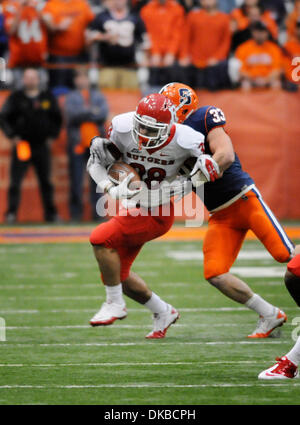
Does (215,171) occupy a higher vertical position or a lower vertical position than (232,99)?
higher

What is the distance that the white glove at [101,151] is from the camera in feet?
16.3

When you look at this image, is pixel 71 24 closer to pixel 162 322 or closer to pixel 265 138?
pixel 265 138

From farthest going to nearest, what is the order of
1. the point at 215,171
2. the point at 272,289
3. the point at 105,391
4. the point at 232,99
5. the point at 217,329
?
1. the point at 232,99
2. the point at 272,289
3. the point at 217,329
4. the point at 215,171
5. the point at 105,391

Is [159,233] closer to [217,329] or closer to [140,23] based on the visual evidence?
[217,329]


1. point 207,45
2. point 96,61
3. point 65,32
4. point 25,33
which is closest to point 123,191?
point 25,33

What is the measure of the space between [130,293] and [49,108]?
6.16m

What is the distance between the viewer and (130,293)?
5.17m

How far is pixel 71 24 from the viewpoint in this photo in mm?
11133

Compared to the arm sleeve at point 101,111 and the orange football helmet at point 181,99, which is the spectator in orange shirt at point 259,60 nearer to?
the arm sleeve at point 101,111

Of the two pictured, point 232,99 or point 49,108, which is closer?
point 49,108

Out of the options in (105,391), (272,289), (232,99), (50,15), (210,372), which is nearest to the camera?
(105,391)

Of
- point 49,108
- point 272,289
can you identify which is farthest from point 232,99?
point 272,289

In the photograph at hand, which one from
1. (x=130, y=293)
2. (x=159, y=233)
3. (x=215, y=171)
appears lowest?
(x=130, y=293)

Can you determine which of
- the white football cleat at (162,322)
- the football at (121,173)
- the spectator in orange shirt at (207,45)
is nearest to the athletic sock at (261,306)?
the white football cleat at (162,322)
